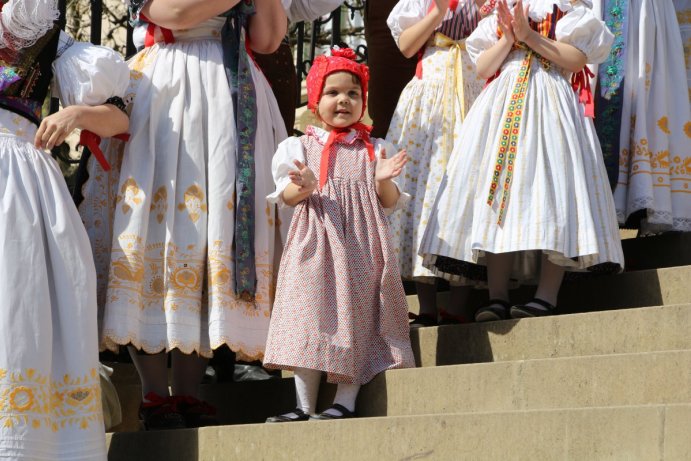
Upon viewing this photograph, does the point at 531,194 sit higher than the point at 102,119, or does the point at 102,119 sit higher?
the point at 102,119

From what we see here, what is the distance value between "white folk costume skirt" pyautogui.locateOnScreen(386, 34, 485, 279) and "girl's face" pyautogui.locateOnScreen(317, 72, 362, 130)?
24.4 inches

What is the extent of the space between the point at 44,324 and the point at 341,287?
1.00 metres

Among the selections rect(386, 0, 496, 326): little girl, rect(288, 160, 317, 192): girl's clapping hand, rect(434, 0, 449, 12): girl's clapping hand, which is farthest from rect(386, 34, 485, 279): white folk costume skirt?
rect(288, 160, 317, 192): girl's clapping hand

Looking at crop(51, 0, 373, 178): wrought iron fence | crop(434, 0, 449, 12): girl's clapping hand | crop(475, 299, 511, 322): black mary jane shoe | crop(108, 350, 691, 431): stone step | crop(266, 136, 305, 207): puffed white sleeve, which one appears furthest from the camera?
crop(51, 0, 373, 178): wrought iron fence

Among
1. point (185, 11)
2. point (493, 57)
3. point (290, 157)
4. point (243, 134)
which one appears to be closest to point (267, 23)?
point (185, 11)

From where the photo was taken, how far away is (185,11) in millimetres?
5465

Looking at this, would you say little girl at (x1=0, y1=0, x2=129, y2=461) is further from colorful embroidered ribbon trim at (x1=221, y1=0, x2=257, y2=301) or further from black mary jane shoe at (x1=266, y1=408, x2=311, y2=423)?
black mary jane shoe at (x1=266, y1=408, x2=311, y2=423)

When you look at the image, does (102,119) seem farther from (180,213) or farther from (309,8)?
(309,8)

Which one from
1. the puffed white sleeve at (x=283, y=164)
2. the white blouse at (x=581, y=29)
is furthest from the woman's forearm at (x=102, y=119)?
the white blouse at (x=581, y=29)

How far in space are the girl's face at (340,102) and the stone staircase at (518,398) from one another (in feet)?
2.66

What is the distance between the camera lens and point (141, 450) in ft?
16.8

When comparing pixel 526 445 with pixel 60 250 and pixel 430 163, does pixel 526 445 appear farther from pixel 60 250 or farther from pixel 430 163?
pixel 430 163

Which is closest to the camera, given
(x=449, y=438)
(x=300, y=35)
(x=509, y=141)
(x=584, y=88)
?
(x=449, y=438)

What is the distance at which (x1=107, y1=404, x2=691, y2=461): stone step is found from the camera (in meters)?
3.93
